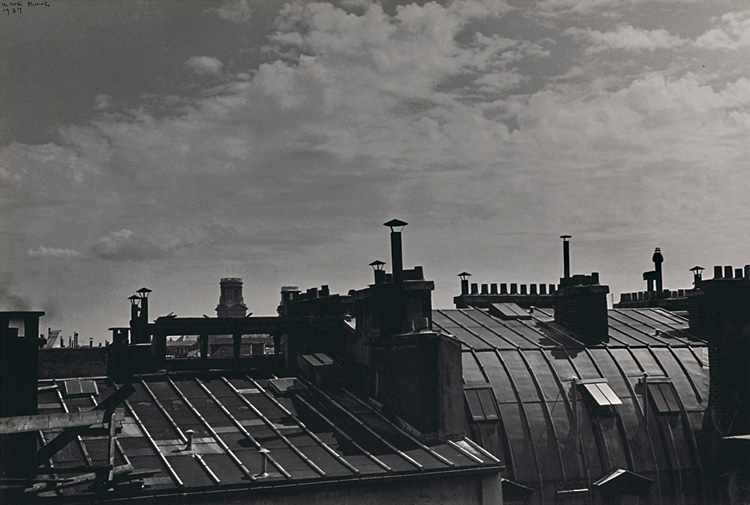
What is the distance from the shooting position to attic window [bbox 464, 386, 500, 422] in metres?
31.9

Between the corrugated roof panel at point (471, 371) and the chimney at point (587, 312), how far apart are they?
5.93 meters

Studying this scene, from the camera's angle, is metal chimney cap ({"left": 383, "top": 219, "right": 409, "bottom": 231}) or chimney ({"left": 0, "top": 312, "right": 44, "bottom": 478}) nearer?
chimney ({"left": 0, "top": 312, "right": 44, "bottom": 478})

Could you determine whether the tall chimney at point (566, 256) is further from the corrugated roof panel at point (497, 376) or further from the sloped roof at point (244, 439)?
the sloped roof at point (244, 439)

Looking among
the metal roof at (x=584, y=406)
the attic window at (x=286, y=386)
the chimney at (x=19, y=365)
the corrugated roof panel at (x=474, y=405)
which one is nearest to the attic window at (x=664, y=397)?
the metal roof at (x=584, y=406)

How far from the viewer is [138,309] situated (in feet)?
159

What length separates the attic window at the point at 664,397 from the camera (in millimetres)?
34281

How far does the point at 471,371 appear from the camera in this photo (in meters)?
33.8

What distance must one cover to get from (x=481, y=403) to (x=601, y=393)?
4985 mm

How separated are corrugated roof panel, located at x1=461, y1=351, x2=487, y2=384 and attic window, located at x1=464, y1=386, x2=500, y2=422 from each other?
0.41m

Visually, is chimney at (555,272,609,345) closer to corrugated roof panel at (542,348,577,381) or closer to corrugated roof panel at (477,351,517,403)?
corrugated roof panel at (542,348,577,381)

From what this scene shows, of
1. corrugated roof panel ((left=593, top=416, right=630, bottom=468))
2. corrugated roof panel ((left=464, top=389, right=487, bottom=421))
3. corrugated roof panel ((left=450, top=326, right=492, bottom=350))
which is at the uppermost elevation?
corrugated roof panel ((left=450, top=326, right=492, bottom=350))

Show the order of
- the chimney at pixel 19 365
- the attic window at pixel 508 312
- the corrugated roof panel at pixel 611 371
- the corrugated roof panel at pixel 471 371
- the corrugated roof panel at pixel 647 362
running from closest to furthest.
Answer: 1. the chimney at pixel 19 365
2. the corrugated roof panel at pixel 471 371
3. the corrugated roof panel at pixel 611 371
4. the corrugated roof panel at pixel 647 362
5. the attic window at pixel 508 312

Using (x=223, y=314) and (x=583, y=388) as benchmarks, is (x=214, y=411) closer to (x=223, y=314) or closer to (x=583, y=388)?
(x=583, y=388)

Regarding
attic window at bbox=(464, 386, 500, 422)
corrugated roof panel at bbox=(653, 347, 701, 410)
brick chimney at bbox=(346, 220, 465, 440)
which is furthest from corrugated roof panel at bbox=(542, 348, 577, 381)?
brick chimney at bbox=(346, 220, 465, 440)
